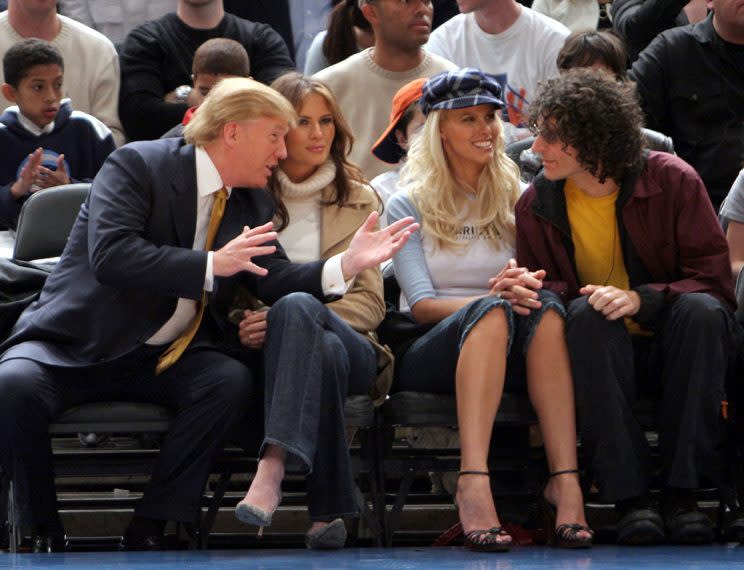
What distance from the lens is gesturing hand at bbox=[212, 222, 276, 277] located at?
11.7ft

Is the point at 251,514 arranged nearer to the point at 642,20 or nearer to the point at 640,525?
the point at 640,525

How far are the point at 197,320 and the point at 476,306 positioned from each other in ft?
2.39

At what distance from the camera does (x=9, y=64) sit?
17.7ft

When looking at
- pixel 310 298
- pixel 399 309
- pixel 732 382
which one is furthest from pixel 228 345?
pixel 732 382

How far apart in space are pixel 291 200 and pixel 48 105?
1512 millimetres

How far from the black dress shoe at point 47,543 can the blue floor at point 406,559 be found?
0.38 ft

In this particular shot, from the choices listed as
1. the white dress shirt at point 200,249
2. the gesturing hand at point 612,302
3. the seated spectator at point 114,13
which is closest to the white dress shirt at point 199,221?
the white dress shirt at point 200,249

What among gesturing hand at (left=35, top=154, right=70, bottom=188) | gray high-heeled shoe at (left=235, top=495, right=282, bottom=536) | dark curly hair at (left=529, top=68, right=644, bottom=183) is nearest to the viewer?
gray high-heeled shoe at (left=235, top=495, right=282, bottom=536)

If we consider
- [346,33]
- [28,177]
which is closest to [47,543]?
[28,177]

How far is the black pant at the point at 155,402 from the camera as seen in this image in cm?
355

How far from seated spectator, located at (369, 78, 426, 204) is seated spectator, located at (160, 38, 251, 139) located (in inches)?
37.7

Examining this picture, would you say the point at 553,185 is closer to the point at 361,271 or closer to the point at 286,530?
the point at 361,271

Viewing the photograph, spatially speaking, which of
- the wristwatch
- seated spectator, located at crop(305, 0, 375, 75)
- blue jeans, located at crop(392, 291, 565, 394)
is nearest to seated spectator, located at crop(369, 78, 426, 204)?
blue jeans, located at crop(392, 291, 565, 394)

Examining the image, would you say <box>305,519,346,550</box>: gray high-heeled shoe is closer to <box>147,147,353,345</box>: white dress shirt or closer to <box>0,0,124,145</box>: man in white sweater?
<box>147,147,353,345</box>: white dress shirt
